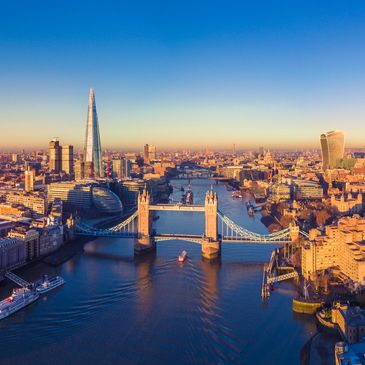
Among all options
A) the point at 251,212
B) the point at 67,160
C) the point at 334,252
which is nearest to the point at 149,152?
the point at 67,160

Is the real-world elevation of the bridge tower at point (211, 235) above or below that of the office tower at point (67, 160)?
below

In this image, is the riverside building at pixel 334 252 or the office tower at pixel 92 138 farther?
the office tower at pixel 92 138

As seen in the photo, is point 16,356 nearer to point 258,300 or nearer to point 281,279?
point 258,300

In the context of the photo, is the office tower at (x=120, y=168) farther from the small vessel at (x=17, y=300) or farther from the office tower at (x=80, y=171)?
the small vessel at (x=17, y=300)

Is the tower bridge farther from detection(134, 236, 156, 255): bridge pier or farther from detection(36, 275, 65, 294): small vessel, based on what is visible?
detection(36, 275, 65, 294): small vessel

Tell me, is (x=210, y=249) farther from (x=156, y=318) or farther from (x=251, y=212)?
(x=251, y=212)

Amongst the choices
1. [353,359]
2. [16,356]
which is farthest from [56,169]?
[353,359]

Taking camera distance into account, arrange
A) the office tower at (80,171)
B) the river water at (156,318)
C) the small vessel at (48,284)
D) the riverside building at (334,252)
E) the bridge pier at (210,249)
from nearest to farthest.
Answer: the river water at (156,318), the small vessel at (48,284), the riverside building at (334,252), the bridge pier at (210,249), the office tower at (80,171)

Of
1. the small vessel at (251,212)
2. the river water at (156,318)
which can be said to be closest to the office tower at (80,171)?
the small vessel at (251,212)
